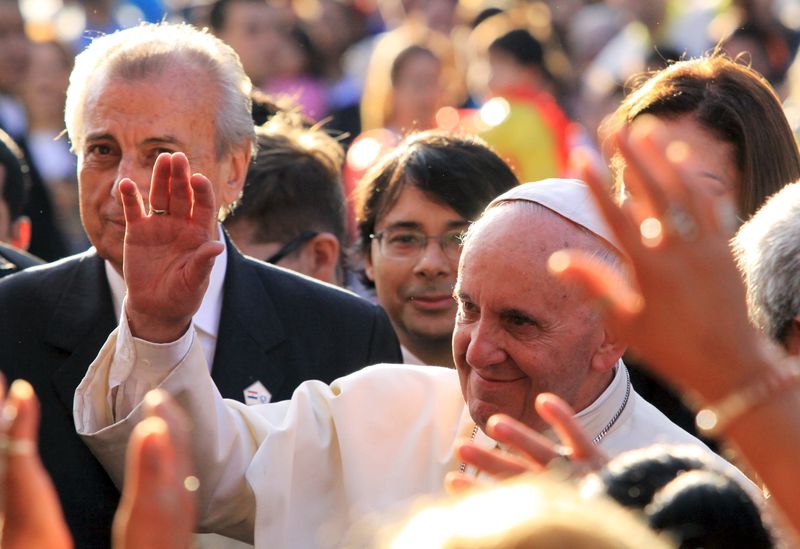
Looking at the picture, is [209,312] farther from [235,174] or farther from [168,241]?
[168,241]

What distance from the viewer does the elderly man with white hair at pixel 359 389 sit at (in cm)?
381

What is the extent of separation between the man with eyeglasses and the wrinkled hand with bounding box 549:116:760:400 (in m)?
3.05

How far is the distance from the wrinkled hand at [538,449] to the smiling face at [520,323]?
95 centimetres

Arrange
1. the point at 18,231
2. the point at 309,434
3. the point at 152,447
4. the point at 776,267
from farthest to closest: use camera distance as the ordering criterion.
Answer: the point at 18,231
the point at 309,434
the point at 776,267
the point at 152,447

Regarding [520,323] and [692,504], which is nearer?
[692,504]

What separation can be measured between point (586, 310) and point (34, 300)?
1674 mm

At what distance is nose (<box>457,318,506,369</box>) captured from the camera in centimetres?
387

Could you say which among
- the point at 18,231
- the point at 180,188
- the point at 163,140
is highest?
the point at 180,188

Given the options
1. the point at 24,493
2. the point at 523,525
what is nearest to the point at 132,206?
the point at 24,493

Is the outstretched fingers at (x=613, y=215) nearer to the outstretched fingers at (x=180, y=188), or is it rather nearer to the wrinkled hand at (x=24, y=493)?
the wrinkled hand at (x=24, y=493)

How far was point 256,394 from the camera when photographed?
468cm

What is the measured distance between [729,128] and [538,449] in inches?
81.5

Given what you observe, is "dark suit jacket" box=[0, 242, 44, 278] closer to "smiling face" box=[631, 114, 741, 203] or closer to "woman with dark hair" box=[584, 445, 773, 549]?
"smiling face" box=[631, 114, 741, 203]

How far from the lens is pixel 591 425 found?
4.02m
